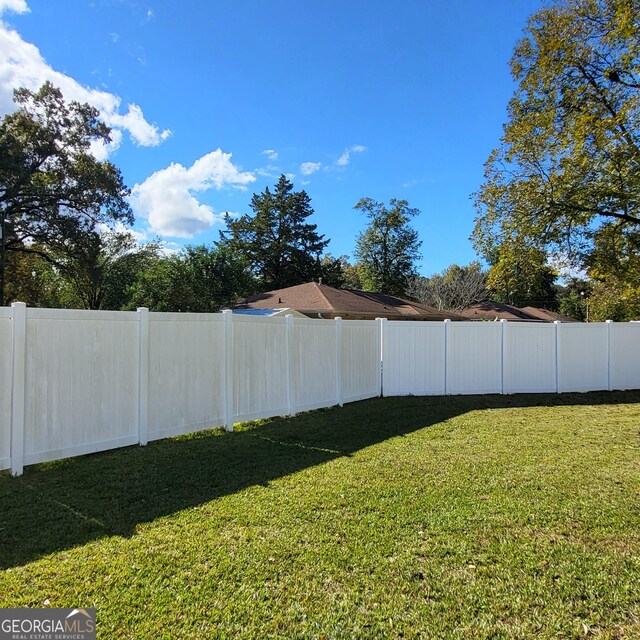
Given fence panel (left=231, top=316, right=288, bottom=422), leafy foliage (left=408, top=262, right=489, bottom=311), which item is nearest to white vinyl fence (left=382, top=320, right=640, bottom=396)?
fence panel (left=231, top=316, right=288, bottom=422)

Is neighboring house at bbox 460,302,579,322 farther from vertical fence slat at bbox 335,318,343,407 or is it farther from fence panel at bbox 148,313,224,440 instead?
fence panel at bbox 148,313,224,440

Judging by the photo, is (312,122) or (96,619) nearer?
(96,619)

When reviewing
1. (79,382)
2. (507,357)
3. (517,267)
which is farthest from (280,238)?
(79,382)

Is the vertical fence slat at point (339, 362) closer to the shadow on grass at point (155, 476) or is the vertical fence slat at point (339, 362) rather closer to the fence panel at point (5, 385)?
the shadow on grass at point (155, 476)

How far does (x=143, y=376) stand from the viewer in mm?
5188

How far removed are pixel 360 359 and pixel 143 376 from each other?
4.92m

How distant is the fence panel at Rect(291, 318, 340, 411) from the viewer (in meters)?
7.39

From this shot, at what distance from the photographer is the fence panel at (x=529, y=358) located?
1048cm

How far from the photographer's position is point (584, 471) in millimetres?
4609

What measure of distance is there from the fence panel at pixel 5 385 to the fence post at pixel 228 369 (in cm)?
257

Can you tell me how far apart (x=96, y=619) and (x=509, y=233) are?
12.6 m

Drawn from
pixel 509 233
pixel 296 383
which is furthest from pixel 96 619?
pixel 509 233

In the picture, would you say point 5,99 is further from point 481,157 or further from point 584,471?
point 584,471

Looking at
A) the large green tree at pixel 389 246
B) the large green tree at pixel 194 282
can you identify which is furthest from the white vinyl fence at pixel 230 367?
the large green tree at pixel 389 246
